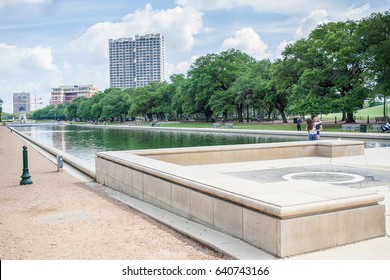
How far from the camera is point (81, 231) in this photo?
23.9ft

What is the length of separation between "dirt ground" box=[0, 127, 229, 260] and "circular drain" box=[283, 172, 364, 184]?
4.99 meters

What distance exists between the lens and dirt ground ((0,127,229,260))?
6.07 m

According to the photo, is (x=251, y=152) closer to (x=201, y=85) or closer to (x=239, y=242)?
(x=239, y=242)

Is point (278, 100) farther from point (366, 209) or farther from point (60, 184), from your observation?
point (366, 209)

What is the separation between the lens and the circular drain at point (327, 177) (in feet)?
36.4

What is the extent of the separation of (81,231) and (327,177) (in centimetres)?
715

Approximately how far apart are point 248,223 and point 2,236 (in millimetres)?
4117

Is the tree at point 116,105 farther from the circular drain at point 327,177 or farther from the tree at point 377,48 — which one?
the circular drain at point 327,177

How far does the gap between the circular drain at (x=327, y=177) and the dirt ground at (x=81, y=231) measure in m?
4.99

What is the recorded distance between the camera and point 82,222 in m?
7.95

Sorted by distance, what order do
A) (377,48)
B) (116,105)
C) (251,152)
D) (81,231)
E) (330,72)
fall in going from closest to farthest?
(81,231), (251,152), (377,48), (330,72), (116,105)

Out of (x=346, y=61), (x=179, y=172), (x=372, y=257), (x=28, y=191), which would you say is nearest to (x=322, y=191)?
(x=372, y=257)

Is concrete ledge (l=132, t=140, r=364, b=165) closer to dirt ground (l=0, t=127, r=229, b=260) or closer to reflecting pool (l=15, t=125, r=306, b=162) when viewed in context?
dirt ground (l=0, t=127, r=229, b=260)

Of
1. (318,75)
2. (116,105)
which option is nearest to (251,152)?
(318,75)
